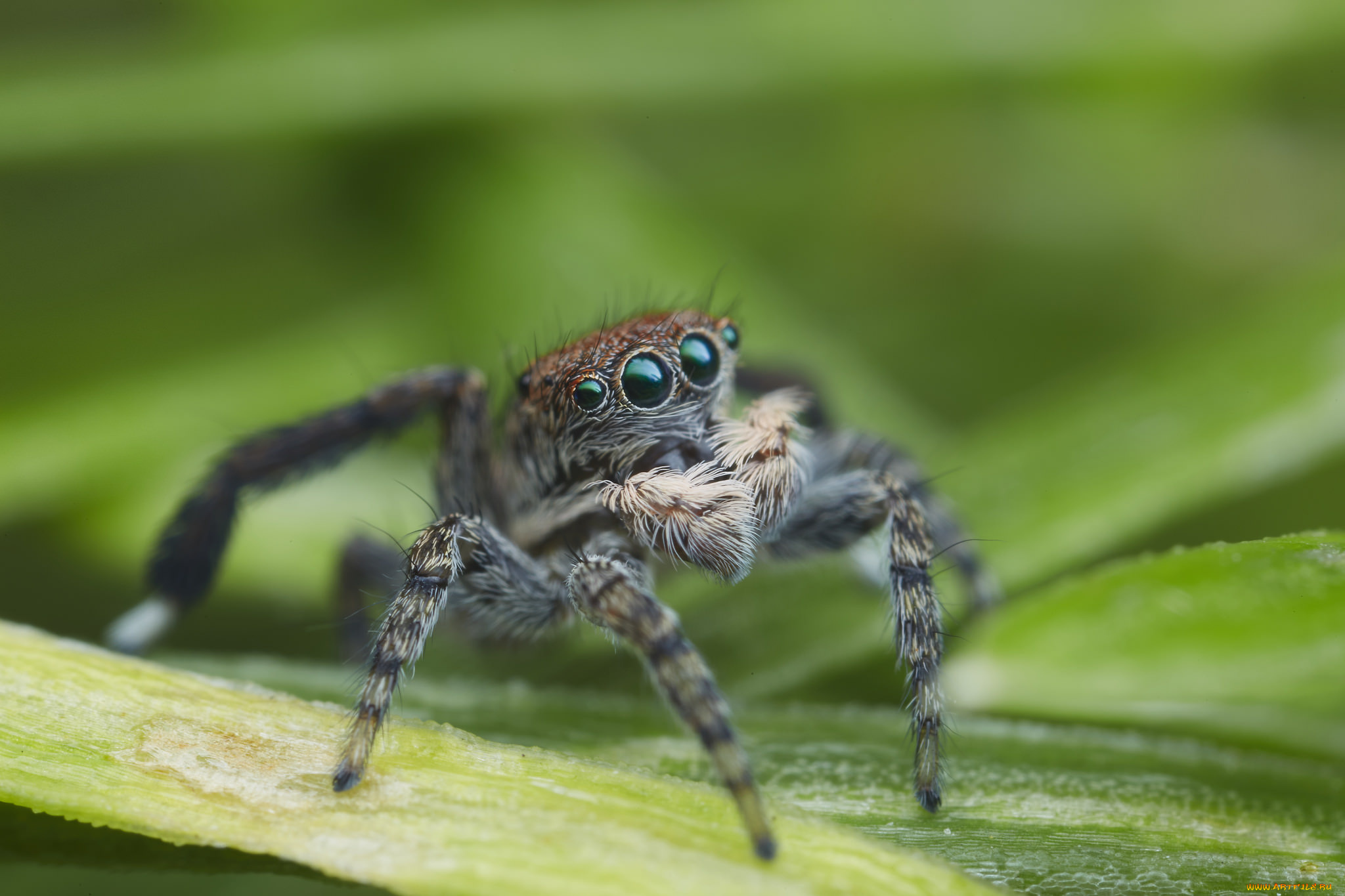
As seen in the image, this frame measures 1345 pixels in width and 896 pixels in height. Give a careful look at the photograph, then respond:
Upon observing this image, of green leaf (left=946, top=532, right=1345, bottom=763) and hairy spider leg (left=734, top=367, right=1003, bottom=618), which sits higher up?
hairy spider leg (left=734, top=367, right=1003, bottom=618)

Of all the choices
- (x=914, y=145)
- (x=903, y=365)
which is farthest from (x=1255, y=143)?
(x=903, y=365)

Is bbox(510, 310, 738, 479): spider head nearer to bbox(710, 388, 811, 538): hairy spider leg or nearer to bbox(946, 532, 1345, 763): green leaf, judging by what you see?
bbox(710, 388, 811, 538): hairy spider leg

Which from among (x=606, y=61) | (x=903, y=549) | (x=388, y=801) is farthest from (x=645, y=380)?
(x=606, y=61)

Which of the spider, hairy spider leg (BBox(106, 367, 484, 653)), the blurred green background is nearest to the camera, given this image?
the spider

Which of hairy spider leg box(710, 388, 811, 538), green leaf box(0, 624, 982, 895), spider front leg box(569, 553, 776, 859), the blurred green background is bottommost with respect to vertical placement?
green leaf box(0, 624, 982, 895)

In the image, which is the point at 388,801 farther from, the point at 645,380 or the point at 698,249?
the point at 698,249

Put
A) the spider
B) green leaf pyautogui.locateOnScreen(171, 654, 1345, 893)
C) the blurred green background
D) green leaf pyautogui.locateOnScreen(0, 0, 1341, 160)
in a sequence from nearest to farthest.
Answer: green leaf pyautogui.locateOnScreen(171, 654, 1345, 893), the spider, the blurred green background, green leaf pyautogui.locateOnScreen(0, 0, 1341, 160)

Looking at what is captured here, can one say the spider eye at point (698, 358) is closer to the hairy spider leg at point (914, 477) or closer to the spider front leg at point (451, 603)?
the hairy spider leg at point (914, 477)

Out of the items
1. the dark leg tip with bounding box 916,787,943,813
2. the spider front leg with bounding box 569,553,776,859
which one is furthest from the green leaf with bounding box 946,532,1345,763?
the spider front leg with bounding box 569,553,776,859
